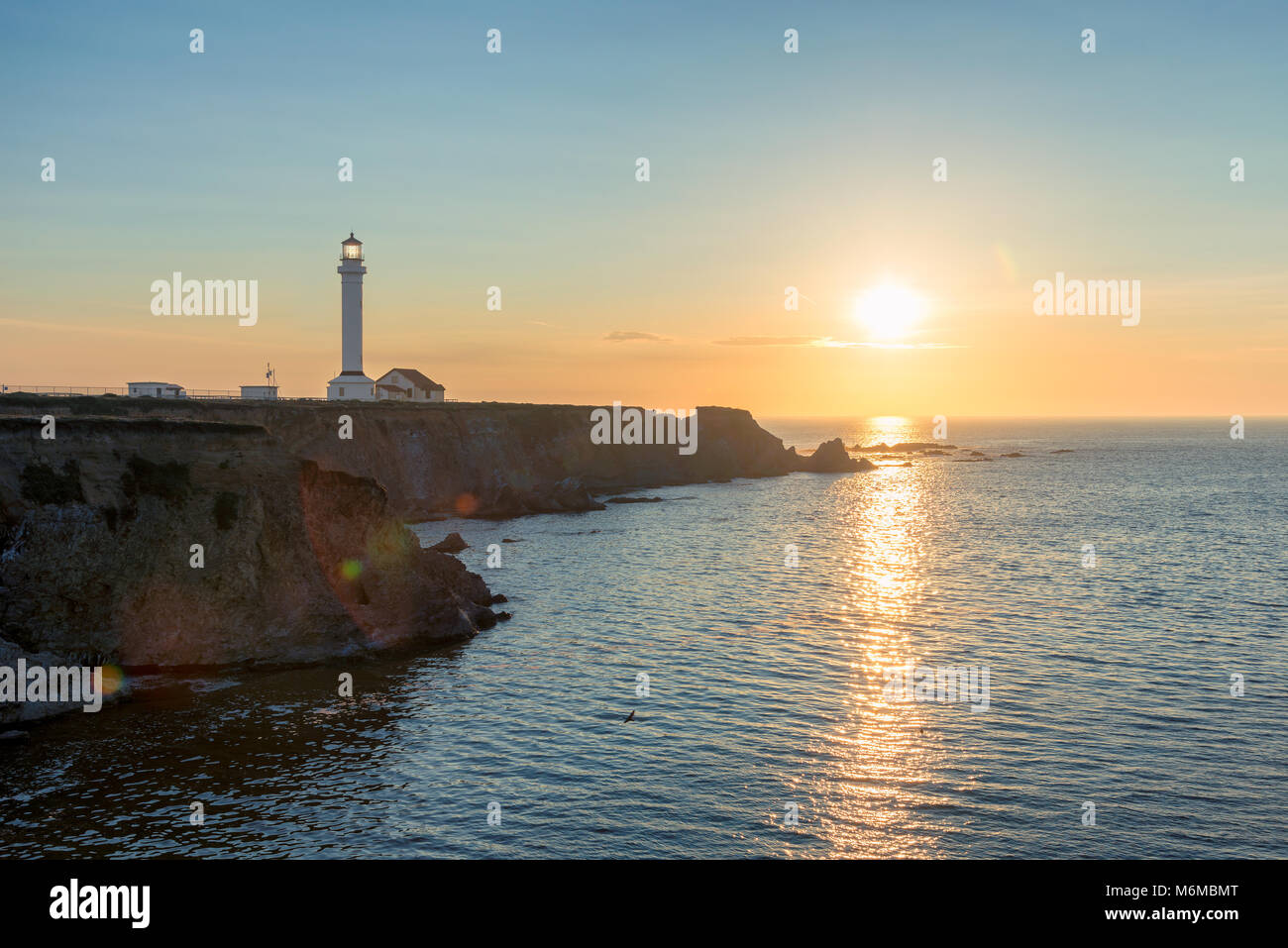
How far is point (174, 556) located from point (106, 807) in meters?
17.4

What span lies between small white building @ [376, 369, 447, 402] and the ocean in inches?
2994

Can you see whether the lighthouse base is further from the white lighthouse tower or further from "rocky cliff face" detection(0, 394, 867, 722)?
"rocky cliff face" detection(0, 394, 867, 722)

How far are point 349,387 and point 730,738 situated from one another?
97217 mm

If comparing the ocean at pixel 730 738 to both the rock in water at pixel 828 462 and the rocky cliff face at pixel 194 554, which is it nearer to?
the rocky cliff face at pixel 194 554

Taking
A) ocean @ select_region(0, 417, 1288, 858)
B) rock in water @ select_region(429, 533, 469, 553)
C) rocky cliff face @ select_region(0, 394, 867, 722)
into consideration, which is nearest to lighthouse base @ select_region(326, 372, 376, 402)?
rock in water @ select_region(429, 533, 469, 553)

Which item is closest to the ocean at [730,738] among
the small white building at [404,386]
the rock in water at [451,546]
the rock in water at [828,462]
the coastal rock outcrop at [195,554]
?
the coastal rock outcrop at [195,554]

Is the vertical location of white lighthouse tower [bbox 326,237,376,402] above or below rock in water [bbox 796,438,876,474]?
above

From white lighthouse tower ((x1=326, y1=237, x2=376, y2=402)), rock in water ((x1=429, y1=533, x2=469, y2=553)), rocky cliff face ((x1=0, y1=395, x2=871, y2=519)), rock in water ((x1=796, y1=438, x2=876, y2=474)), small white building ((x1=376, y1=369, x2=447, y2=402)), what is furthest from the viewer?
rock in water ((x1=796, y1=438, x2=876, y2=474))

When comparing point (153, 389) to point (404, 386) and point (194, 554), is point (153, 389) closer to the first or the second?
point (404, 386)

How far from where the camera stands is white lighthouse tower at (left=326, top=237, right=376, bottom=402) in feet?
359

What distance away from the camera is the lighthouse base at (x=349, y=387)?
118 metres

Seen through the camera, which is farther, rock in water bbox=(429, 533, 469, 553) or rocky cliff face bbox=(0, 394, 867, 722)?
rock in water bbox=(429, 533, 469, 553)
